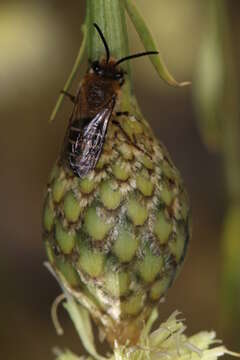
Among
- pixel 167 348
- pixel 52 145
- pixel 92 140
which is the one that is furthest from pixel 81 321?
pixel 52 145

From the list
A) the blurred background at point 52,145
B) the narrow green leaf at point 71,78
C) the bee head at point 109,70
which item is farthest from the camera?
the blurred background at point 52,145

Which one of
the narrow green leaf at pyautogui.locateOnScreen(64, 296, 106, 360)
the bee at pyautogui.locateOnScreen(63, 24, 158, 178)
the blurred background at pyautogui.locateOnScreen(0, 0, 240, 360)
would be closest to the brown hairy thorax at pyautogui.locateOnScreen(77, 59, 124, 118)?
the bee at pyautogui.locateOnScreen(63, 24, 158, 178)

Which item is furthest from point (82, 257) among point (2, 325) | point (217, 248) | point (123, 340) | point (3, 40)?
point (217, 248)

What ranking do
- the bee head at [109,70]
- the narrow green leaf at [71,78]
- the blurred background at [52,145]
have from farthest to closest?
the blurred background at [52,145]
the bee head at [109,70]
the narrow green leaf at [71,78]

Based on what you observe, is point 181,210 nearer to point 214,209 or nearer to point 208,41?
point 208,41

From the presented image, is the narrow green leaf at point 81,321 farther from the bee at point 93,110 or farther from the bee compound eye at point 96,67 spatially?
the bee compound eye at point 96,67

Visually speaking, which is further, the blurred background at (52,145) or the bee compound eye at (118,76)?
the blurred background at (52,145)

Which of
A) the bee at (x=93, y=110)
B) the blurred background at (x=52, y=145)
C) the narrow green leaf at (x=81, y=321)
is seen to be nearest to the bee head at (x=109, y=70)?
the bee at (x=93, y=110)

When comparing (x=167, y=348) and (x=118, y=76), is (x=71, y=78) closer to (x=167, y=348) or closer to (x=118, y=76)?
(x=118, y=76)
